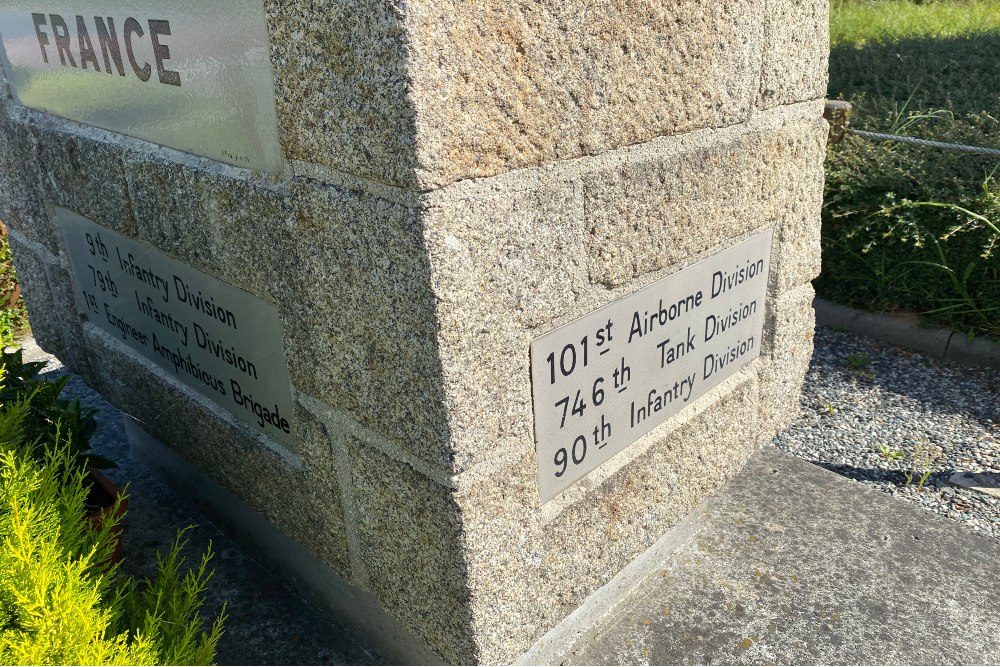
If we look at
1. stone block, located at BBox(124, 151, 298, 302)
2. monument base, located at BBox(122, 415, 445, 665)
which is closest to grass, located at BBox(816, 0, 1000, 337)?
monument base, located at BBox(122, 415, 445, 665)

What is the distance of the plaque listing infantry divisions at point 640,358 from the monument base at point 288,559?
0.60 meters

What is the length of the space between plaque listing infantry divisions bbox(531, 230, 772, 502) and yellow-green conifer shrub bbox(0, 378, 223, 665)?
2.61 feet

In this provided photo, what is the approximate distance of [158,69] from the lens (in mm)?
1902

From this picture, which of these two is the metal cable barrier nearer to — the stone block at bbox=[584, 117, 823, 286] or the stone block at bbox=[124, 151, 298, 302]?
the stone block at bbox=[584, 117, 823, 286]

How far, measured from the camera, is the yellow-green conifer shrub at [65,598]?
1.33 meters

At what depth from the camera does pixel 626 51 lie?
1.63m

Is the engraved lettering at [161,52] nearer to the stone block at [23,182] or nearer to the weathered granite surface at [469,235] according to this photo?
the weathered granite surface at [469,235]

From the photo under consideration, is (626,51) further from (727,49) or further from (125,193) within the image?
(125,193)

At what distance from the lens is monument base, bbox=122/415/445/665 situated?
2.01 metres

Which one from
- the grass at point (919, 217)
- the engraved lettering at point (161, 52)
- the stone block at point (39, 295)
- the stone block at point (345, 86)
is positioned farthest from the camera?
the grass at point (919, 217)

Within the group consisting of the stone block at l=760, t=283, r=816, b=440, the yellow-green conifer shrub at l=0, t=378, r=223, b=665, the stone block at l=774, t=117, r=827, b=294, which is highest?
the stone block at l=774, t=117, r=827, b=294

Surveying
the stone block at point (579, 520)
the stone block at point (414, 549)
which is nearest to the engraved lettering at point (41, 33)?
the stone block at point (414, 549)

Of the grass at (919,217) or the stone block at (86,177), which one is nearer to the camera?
the stone block at (86,177)

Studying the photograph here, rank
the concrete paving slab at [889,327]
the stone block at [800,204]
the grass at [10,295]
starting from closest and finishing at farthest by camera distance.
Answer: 1. the stone block at [800,204]
2. the concrete paving slab at [889,327]
3. the grass at [10,295]
